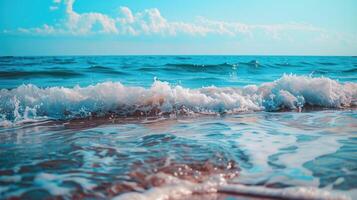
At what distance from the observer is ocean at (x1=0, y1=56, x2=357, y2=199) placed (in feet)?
8.79

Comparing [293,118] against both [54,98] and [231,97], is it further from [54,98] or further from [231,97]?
[54,98]

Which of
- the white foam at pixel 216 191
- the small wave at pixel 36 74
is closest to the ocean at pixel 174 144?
the white foam at pixel 216 191

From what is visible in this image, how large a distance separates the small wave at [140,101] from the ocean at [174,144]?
1.0 inches

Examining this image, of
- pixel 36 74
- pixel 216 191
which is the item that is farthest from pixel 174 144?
pixel 36 74

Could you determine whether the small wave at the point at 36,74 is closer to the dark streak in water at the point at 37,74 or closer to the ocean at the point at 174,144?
the dark streak in water at the point at 37,74

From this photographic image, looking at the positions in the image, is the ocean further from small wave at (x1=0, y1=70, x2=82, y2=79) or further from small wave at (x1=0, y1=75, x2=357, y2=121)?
small wave at (x1=0, y1=70, x2=82, y2=79)

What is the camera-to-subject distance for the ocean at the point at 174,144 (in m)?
2.68

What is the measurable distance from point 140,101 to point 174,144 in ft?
10.5

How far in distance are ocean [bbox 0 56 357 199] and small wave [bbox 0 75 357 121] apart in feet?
0.08

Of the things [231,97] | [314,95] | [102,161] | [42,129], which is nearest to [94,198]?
[102,161]

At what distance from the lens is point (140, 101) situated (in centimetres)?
711

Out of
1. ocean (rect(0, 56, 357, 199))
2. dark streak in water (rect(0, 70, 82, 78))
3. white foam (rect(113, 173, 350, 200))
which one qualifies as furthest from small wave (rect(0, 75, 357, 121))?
dark streak in water (rect(0, 70, 82, 78))

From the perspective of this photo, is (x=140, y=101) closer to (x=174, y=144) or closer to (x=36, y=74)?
(x=174, y=144)

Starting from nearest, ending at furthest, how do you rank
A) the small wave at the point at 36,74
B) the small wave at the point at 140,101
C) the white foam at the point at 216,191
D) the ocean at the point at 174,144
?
the white foam at the point at 216,191 < the ocean at the point at 174,144 < the small wave at the point at 140,101 < the small wave at the point at 36,74
